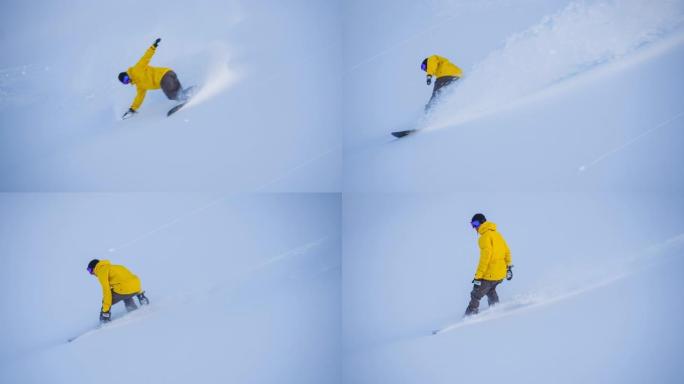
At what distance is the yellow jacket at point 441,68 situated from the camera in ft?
9.19

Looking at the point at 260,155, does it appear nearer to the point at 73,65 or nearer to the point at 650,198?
the point at 73,65

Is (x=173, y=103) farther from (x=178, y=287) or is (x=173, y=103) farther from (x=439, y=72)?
(x=439, y=72)

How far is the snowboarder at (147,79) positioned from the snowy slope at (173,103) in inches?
1.4

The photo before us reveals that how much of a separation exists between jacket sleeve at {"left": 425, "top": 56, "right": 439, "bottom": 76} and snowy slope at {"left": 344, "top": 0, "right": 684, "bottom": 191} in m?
0.05

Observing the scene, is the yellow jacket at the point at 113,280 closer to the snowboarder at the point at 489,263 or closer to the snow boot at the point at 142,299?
the snow boot at the point at 142,299

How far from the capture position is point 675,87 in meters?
2.05

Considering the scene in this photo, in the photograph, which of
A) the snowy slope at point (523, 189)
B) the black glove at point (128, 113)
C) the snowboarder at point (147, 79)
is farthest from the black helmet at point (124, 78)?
the snowy slope at point (523, 189)

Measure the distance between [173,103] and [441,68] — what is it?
145 cm

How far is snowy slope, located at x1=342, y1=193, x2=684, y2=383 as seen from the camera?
212 cm

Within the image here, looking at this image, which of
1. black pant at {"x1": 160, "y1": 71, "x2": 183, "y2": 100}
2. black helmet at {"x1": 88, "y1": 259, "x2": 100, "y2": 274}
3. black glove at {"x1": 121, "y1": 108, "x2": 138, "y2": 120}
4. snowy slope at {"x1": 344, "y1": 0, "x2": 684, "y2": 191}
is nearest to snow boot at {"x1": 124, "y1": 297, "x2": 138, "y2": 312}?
black helmet at {"x1": 88, "y1": 259, "x2": 100, "y2": 274}

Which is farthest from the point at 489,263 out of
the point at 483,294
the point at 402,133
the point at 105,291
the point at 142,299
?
the point at 105,291

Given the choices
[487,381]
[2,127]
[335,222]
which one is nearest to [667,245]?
[487,381]

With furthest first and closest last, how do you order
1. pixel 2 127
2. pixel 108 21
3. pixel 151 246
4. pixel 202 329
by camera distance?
pixel 202 329 < pixel 151 246 < pixel 108 21 < pixel 2 127

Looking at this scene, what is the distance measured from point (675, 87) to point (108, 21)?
2.50 metres
